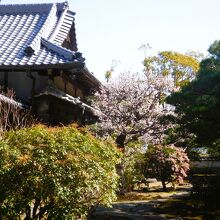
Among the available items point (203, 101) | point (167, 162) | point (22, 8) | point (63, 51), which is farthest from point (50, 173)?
point (167, 162)

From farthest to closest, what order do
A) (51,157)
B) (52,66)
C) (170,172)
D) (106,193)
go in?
(170,172), (52,66), (106,193), (51,157)

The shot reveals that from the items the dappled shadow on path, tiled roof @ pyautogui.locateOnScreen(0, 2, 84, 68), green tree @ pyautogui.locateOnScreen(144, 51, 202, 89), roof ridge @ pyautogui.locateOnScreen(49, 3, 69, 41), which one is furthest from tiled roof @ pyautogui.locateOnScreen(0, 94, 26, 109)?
green tree @ pyautogui.locateOnScreen(144, 51, 202, 89)

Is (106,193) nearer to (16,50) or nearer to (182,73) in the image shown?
(16,50)

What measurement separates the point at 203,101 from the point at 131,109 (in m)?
10.3

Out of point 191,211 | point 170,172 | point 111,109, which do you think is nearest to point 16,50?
point 191,211

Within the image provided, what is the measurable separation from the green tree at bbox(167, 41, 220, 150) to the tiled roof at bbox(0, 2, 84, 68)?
488 centimetres

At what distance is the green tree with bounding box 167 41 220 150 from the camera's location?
44.1 ft

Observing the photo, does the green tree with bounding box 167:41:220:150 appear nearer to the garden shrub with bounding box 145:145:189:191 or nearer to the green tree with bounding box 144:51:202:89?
the garden shrub with bounding box 145:145:189:191

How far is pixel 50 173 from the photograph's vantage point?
7254 millimetres

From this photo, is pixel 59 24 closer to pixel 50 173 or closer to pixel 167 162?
pixel 167 162

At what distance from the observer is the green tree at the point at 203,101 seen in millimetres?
13430

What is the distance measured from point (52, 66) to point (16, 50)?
220 cm

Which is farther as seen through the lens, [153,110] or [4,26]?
[153,110]

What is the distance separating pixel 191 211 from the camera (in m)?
13.6
